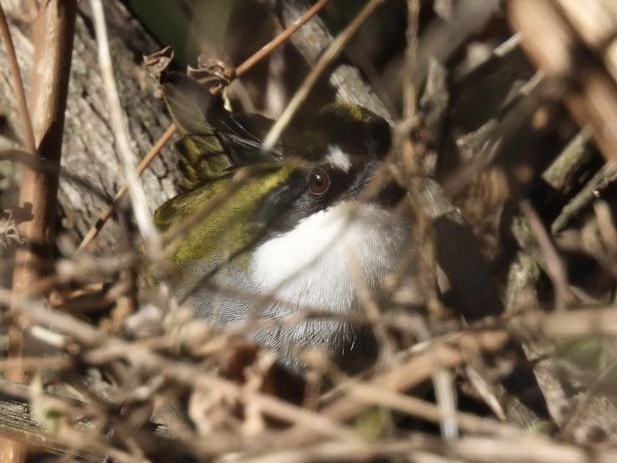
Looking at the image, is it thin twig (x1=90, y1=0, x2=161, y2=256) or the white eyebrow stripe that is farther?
the white eyebrow stripe

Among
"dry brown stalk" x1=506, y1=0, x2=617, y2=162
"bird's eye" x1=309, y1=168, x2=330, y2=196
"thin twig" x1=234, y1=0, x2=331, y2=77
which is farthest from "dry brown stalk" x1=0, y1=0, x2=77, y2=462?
"dry brown stalk" x1=506, y1=0, x2=617, y2=162

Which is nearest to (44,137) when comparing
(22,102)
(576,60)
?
(22,102)

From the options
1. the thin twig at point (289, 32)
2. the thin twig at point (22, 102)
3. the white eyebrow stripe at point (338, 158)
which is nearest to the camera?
the thin twig at point (22, 102)

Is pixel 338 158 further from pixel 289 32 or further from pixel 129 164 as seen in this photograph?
pixel 129 164

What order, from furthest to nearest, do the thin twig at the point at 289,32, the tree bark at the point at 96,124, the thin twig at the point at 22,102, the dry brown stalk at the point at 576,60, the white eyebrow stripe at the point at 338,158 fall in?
the tree bark at the point at 96,124 → the thin twig at the point at 289,32 → the white eyebrow stripe at the point at 338,158 → the thin twig at the point at 22,102 → the dry brown stalk at the point at 576,60

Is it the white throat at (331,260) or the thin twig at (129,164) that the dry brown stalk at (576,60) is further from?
the white throat at (331,260)

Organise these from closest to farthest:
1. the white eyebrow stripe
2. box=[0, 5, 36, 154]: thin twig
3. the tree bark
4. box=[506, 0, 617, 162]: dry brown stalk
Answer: box=[506, 0, 617, 162]: dry brown stalk < box=[0, 5, 36, 154]: thin twig < the white eyebrow stripe < the tree bark

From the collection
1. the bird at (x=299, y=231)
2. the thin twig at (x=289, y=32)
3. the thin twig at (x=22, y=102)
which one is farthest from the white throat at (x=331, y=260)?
the thin twig at (x=22, y=102)

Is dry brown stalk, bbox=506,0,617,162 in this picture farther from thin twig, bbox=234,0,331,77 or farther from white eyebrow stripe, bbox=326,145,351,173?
thin twig, bbox=234,0,331,77
